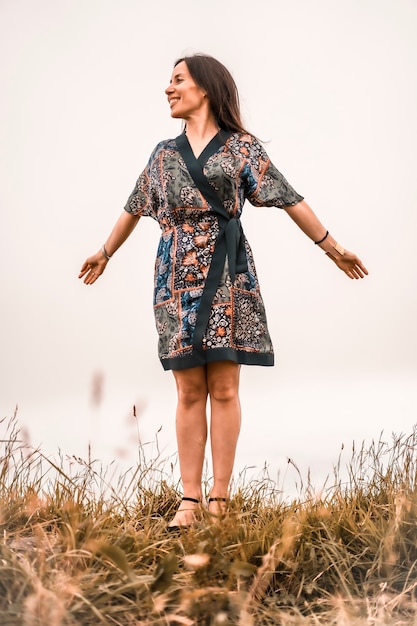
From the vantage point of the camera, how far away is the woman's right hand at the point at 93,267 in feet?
14.5

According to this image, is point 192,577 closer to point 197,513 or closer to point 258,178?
point 197,513

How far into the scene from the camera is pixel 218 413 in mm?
3910

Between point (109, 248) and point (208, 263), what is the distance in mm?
747

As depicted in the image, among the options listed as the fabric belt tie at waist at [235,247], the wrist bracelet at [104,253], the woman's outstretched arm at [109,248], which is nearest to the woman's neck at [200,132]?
the fabric belt tie at waist at [235,247]

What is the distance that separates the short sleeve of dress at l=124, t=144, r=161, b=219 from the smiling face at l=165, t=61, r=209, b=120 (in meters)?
0.20

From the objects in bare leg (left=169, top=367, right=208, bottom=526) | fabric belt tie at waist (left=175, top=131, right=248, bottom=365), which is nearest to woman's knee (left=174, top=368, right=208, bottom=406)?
bare leg (left=169, top=367, right=208, bottom=526)

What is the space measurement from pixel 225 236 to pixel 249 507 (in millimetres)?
1323

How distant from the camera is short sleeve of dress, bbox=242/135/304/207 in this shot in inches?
158

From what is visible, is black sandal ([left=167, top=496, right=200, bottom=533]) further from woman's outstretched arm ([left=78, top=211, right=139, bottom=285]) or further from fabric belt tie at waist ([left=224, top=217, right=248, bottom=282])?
woman's outstretched arm ([left=78, top=211, right=139, bottom=285])

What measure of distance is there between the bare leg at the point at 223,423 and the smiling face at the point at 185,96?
1245 mm

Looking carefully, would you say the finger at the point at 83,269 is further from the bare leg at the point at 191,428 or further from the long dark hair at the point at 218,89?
the long dark hair at the point at 218,89

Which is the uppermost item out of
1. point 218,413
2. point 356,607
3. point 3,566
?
point 218,413

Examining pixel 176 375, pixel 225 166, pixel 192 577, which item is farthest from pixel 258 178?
pixel 192 577

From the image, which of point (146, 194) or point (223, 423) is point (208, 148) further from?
point (223, 423)
